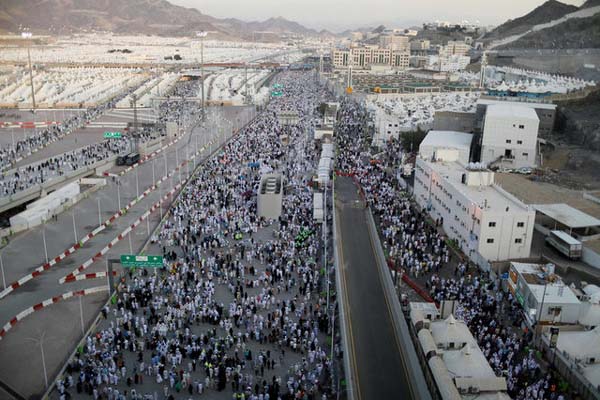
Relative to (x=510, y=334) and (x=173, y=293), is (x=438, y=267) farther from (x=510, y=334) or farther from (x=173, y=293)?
(x=173, y=293)

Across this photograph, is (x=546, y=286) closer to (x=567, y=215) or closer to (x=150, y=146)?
(x=567, y=215)

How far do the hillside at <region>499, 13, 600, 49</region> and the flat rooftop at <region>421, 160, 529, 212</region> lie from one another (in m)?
54.9

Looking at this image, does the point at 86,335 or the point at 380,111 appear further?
the point at 380,111

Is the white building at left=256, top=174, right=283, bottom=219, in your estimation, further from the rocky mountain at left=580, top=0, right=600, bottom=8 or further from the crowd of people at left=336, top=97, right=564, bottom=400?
the rocky mountain at left=580, top=0, right=600, bottom=8

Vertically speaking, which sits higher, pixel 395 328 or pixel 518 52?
pixel 518 52

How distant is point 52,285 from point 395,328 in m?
9.15

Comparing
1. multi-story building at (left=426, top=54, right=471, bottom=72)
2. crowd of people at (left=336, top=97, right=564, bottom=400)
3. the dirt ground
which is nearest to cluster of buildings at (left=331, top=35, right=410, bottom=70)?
multi-story building at (left=426, top=54, right=471, bottom=72)

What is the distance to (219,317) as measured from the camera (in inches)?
541

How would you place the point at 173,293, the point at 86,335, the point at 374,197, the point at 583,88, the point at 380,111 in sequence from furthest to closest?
the point at 583,88 < the point at 380,111 < the point at 374,197 < the point at 173,293 < the point at 86,335

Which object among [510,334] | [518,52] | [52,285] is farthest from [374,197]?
[518,52]

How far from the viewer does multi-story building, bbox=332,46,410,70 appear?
10669cm

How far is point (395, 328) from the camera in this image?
12.8 m

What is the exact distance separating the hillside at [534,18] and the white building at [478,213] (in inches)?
4109

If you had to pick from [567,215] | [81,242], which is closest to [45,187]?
[81,242]
